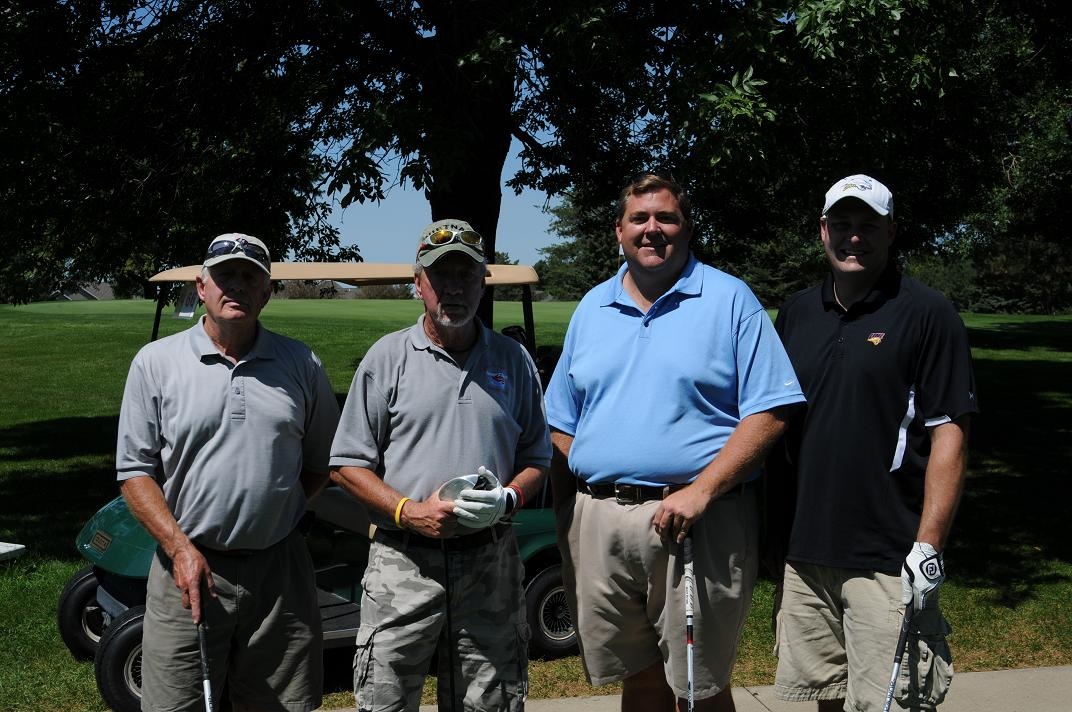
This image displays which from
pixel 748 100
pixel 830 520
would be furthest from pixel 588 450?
pixel 748 100

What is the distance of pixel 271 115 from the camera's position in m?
9.84

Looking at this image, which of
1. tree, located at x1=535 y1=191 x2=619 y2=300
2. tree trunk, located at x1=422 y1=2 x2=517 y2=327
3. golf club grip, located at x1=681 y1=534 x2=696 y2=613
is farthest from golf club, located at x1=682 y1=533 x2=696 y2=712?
tree, located at x1=535 y1=191 x2=619 y2=300

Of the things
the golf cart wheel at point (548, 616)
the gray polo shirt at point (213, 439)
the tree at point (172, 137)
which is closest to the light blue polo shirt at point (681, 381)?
the gray polo shirt at point (213, 439)

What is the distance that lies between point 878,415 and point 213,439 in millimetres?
1945

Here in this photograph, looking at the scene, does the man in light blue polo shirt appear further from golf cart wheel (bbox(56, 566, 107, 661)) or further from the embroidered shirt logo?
golf cart wheel (bbox(56, 566, 107, 661))

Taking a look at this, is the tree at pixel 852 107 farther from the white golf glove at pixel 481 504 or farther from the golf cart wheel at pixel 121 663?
the golf cart wheel at pixel 121 663

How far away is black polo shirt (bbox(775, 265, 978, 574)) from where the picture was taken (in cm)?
307

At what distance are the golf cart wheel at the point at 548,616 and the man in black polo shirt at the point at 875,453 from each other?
6.97 feet

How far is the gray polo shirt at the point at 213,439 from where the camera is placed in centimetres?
315

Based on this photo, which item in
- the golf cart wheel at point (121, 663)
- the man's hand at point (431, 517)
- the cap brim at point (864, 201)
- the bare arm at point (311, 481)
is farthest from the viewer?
the golf cart wheel at point (121, 663)

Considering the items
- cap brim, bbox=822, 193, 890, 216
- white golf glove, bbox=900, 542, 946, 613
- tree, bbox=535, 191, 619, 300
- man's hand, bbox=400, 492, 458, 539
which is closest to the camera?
white golf glove, bbox=900, 542, 946, 613

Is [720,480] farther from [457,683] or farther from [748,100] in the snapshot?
[748,100]

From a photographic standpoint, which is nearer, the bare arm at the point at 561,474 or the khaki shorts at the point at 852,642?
the khaki shorts at the point at 852,642

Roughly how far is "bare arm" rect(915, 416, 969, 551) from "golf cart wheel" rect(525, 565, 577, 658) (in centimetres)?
246
